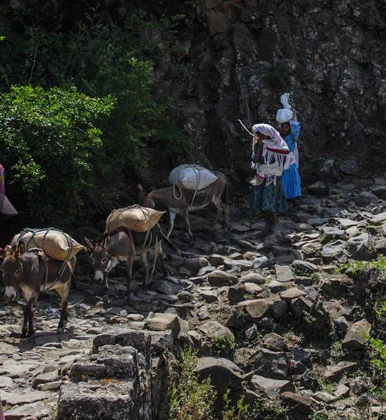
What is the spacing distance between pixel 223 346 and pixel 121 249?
238 cm

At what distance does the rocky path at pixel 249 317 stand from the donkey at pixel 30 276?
0.29 meters

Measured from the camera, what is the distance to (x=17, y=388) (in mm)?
7145

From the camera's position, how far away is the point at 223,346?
10000 millimetres

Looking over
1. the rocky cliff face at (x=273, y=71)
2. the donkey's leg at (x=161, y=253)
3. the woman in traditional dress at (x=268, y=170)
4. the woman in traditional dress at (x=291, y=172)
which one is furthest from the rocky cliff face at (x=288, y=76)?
the donkey's leg at (x=161, y=253)

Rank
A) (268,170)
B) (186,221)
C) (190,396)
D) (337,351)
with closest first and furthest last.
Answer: (190,396)
(337,351)
(186,221)
(268,170)

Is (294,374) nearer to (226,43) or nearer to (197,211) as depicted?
(197,211)

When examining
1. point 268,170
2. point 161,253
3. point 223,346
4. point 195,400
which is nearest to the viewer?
point 195,400

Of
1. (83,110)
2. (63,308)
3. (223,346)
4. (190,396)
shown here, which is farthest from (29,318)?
(83,110)

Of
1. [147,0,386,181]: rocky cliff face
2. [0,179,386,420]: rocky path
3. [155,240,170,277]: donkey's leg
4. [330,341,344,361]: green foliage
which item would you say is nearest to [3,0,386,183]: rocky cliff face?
[147,0,386,181]: rocky cliff face

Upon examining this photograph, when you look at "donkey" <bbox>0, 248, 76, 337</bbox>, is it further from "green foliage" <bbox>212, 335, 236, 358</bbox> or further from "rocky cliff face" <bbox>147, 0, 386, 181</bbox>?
"rocky cliff face" <bbox>147, 0, 386, 181</bbox>

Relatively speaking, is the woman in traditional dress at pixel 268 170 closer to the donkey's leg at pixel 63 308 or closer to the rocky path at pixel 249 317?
the rocky path at pixel 249 317

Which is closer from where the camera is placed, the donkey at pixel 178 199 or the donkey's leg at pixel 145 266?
the donkey's leg at pixel 145 266

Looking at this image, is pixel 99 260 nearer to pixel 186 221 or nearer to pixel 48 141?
pixel 48 141

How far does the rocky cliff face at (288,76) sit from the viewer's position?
→ 695 inches
